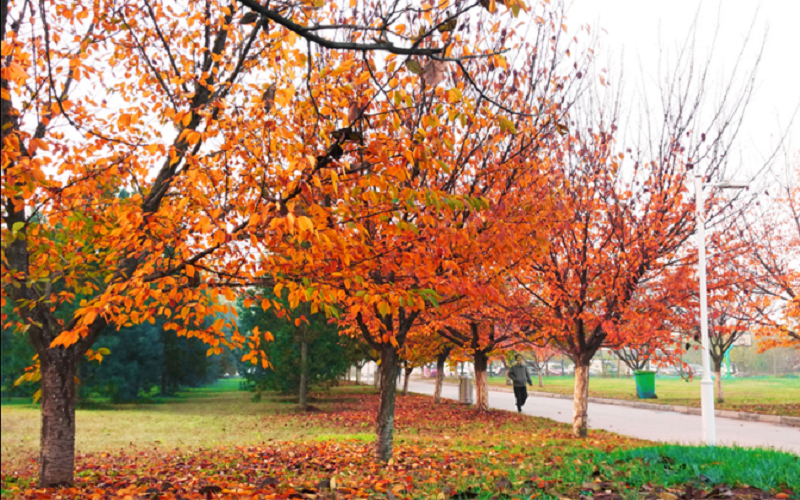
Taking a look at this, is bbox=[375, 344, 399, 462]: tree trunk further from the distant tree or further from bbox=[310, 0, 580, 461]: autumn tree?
the distant tree

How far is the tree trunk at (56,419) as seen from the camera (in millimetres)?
6535

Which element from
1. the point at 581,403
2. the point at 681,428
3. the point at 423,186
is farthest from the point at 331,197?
the point at 681,428

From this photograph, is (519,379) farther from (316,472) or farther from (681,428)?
(316,472)

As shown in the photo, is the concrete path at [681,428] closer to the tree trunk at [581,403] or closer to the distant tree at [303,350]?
the tree trunk at [581,403]

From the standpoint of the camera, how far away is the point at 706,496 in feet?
14.4

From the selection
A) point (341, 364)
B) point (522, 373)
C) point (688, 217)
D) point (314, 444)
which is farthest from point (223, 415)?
point (688, 217)

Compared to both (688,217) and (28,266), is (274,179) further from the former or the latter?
(688,217)

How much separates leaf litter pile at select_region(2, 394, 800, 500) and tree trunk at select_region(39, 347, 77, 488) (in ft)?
0.88

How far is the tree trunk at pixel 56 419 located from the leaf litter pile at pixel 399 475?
10.5 inches

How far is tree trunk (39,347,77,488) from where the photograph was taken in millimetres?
6535

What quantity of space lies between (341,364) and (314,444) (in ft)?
49.2

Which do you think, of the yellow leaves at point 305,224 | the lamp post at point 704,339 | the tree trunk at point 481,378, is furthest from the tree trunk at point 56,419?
the tree trunk at point 481,378

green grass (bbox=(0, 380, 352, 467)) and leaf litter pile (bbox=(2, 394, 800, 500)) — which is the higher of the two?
leaf litter pile (bbox=(2, 394, 800, 500))

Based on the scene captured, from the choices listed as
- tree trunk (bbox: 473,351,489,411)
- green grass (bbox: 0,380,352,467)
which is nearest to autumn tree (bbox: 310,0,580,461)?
green grass (bbox: 0,380,352,467)
